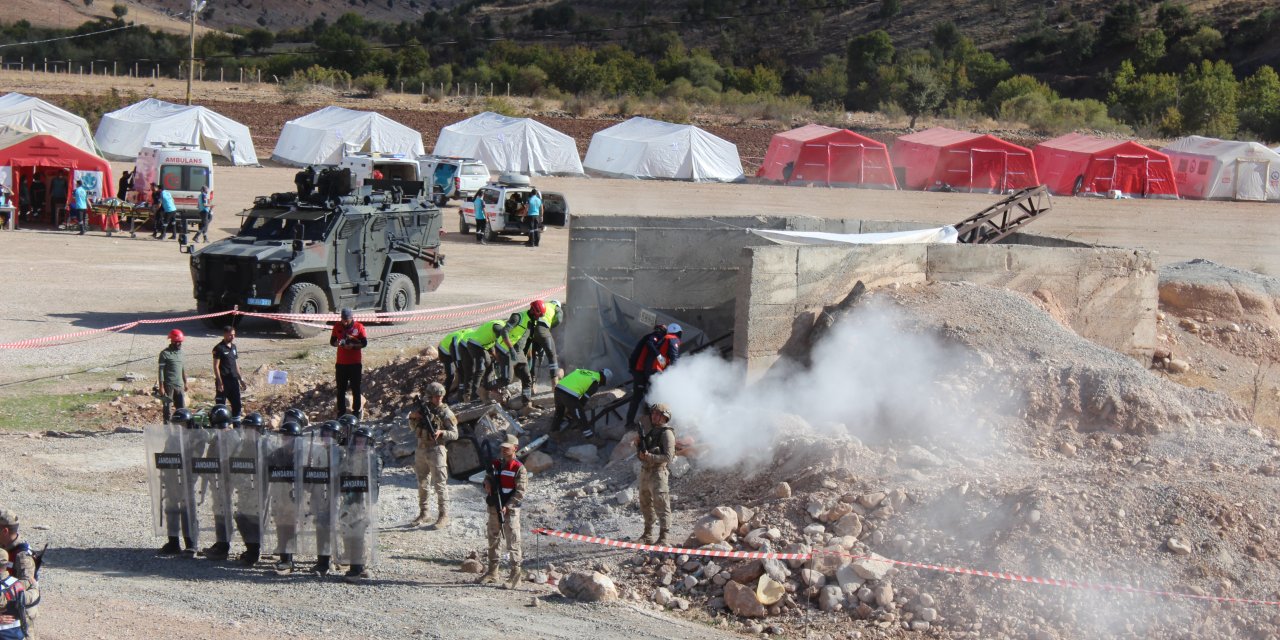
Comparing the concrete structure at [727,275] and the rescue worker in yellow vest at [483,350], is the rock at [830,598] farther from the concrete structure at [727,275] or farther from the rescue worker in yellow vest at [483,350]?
the concrete structure at [727,275]

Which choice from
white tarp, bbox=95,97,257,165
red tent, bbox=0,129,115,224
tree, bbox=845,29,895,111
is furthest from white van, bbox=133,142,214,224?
tree, bbox=845,29,895,111

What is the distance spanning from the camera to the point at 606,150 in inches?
1825

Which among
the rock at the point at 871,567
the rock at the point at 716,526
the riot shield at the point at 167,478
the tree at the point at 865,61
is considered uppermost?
the tree at the point at 865,61

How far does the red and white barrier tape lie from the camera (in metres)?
17.0

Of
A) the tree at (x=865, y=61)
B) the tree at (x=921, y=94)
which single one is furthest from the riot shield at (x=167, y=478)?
the tree at (x=865, y=61)

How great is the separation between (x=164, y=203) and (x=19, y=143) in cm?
402

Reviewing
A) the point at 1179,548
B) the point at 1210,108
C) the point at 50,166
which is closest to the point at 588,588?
the point at 1179,548

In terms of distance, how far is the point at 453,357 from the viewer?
43.9 feet

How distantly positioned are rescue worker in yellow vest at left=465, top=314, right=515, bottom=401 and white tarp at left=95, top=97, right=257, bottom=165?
104 ft

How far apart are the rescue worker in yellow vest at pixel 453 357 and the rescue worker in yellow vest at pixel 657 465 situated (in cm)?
383

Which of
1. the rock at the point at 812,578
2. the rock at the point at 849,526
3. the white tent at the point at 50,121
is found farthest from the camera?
the white tent at the point at 50,121

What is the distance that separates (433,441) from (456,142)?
3501cm

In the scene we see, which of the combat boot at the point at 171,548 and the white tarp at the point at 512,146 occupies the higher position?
the white tarp at the point at 512,146

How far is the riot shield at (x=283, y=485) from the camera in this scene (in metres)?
9.08
